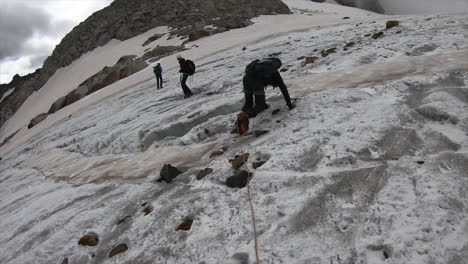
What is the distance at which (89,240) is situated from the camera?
14.5 ft

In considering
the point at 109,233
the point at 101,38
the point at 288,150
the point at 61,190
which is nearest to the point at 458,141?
the point at 288,150

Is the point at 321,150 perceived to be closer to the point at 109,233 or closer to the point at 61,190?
the point at 109,233

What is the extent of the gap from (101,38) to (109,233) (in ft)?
159

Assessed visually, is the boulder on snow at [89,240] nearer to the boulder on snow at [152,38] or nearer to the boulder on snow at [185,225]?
the boulder on snow at [185,225]

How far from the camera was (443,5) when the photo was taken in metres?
166

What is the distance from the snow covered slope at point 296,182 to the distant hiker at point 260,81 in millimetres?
293

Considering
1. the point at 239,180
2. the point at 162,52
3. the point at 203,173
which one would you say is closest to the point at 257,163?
the point at 239,180

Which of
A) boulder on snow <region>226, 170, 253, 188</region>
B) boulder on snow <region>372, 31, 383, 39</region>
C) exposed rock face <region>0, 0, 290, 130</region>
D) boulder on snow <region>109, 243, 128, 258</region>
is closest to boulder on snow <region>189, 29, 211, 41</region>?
exposed rock face <region>0, 0, 290, 130</region>

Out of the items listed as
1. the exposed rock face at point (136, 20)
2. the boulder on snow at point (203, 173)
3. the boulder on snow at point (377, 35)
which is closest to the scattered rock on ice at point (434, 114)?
the boulder on snow at point (203, 173)

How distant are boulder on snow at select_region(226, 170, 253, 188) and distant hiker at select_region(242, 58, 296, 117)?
2855 mm

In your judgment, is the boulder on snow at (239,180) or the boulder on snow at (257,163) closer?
the boulder on snow at (239,180)

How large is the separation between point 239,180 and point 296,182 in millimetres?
881

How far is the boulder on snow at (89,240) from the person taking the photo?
14.4 feet

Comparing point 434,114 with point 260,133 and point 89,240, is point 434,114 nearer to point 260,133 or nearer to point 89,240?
point 260,133
